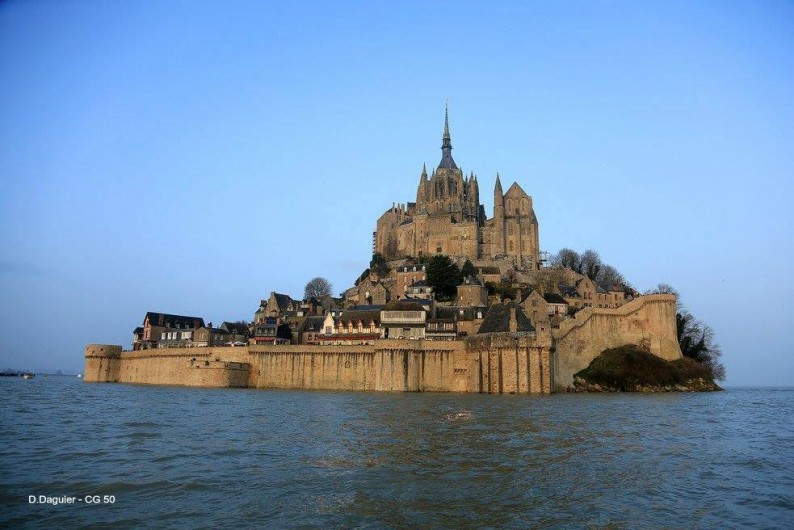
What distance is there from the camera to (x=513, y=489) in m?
17.0

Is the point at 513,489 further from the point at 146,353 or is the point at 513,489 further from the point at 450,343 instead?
the point at 146,353

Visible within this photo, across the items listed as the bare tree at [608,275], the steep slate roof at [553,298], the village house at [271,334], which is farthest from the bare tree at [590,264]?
the village house at [271,334]

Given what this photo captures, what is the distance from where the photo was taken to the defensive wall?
54281 mm

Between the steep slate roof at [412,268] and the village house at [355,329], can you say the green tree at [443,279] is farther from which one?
the village house at [355,329]

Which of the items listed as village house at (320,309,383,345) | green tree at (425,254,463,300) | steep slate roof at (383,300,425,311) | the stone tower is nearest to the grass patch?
steep slate roof at (383,300,425,311)

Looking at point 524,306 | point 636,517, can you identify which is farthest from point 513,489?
point 524,306

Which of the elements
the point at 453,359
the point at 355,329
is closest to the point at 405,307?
the point at 355,329

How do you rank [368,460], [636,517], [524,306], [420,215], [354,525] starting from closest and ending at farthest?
[354,525] < [636,517] < [368,460] < [524,306] < [420,215]

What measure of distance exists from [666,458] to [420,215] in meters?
84.2

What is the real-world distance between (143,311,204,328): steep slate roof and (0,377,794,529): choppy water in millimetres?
47971

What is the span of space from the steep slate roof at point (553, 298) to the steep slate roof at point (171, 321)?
44.9 m

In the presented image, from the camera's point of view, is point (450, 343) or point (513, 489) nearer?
point (513, 489)

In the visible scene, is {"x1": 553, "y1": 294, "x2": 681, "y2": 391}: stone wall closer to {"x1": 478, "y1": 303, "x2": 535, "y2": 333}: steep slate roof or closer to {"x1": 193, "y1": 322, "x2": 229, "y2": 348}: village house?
{"x1": 478, "y1": 303, "x2": 535, "y2": 333}: steep slate roof

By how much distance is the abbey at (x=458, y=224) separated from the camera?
9831cm
